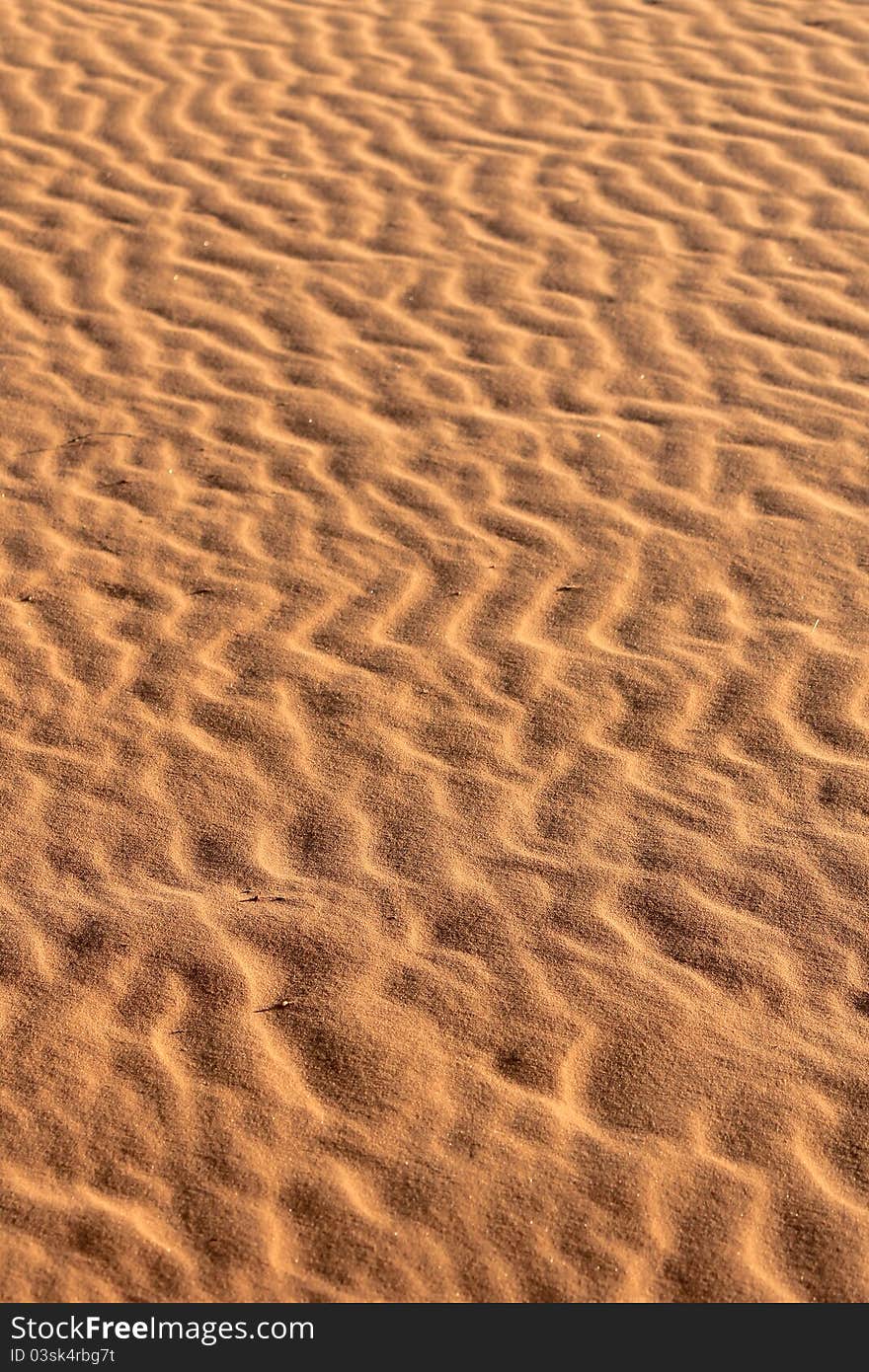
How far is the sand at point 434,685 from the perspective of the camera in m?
2.81

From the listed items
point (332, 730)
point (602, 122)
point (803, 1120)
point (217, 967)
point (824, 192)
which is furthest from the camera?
point (602, 122)

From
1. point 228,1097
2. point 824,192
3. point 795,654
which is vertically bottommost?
point 228,1097

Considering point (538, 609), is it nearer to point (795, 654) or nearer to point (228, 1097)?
point (795, 654)

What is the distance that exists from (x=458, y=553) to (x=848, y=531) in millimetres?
1098

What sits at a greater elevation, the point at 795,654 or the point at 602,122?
the point at 602,122

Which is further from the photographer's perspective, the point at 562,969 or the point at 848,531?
the point at 848,531

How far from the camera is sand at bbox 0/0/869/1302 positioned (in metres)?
2.81

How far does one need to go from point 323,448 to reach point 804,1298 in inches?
118

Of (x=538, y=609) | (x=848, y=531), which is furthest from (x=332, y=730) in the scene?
(x=848, y=531)

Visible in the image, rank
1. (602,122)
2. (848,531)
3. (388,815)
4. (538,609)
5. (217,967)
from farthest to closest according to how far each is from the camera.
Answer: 1. (602,122)
2. (848,531)
3. (538,609)
4. (388,815)
5. (217,967)

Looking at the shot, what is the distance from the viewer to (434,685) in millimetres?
3994

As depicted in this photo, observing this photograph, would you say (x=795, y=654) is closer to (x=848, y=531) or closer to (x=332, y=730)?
(x=848, y=531)

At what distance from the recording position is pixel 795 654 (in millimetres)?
4086

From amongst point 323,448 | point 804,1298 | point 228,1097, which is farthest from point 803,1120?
point 323,448
